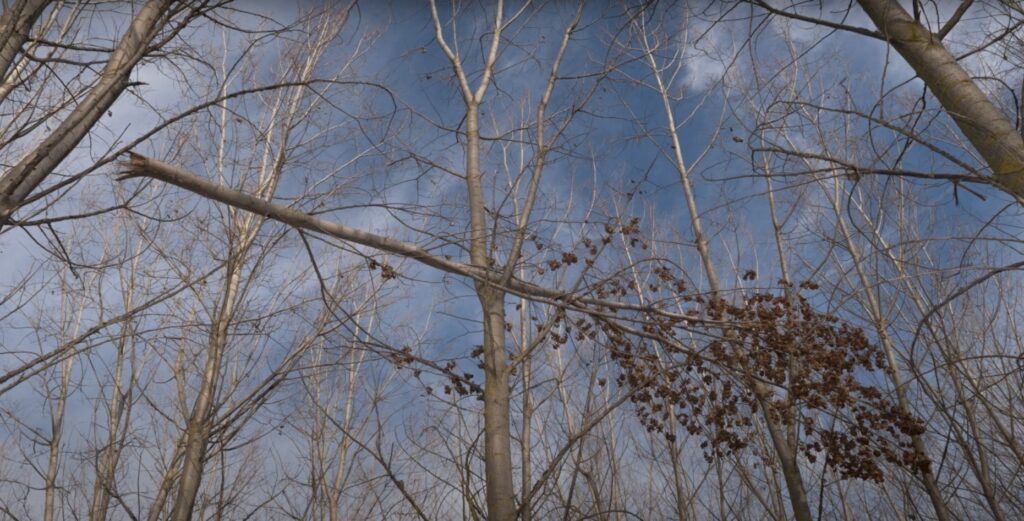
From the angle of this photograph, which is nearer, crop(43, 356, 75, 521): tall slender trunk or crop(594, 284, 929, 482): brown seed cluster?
crop(594, 284, 929, 482): brown seed cluster

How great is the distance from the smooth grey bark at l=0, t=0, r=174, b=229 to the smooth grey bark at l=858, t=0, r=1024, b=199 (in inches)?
84.8

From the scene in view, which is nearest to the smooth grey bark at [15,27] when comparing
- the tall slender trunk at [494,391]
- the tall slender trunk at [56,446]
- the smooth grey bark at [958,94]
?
the tall slender trunk at [494,391]

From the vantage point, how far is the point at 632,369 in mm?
2838

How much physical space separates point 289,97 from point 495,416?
415 centimetres

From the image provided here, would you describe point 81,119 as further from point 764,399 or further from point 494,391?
point 764,399

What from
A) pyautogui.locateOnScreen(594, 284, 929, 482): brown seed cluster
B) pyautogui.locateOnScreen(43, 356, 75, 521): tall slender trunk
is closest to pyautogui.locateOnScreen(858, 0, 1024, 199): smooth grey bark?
pyautogui.locateOnScreen(594, 284, 929, 482): brown seed cluster

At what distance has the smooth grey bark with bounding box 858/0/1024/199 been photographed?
1.59 meters

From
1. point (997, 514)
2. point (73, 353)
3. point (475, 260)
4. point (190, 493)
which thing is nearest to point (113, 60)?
point (475, 260)

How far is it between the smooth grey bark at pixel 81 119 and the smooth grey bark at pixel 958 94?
7.07 ft

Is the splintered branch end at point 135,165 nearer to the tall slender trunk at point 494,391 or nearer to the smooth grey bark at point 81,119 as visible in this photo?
the smooth grey bark at point 81,119

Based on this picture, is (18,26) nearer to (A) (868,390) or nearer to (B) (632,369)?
(B) (632,369)

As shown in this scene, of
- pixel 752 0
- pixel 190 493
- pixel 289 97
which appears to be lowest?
pixel 190 493

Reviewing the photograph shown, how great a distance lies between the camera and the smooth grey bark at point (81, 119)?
1568 millimetres

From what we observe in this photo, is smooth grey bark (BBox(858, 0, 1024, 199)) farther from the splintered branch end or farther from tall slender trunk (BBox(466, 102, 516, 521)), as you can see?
the splintered branch end
